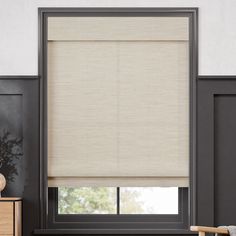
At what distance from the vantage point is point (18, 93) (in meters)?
4.68

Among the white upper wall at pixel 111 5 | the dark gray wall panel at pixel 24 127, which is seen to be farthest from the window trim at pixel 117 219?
the white upper wall at pixel 111 5

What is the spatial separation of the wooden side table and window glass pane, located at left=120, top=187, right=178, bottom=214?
817 mm

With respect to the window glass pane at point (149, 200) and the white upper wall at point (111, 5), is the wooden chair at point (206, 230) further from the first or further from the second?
the white upper wall at point (111, 5)

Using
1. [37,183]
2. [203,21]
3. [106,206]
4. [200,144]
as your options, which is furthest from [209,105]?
[37,183]

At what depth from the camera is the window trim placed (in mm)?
4727

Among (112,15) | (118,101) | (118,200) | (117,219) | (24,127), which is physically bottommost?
(117,219)

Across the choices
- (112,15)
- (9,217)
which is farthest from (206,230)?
(112,15)

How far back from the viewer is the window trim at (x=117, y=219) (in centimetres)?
473

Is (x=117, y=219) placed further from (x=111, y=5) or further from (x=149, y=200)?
(x=111, y=5)

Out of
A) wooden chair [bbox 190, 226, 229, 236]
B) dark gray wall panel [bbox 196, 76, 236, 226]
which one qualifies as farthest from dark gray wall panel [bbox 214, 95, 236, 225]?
wooden chair [bbox 190, 226, 229, 236]

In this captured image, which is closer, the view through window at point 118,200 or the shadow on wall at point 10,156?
the shadow on wall at point 10,156

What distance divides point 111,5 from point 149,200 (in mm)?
1454

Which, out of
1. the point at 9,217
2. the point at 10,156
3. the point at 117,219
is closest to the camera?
the point at 9,217

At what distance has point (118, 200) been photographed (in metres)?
4.80
